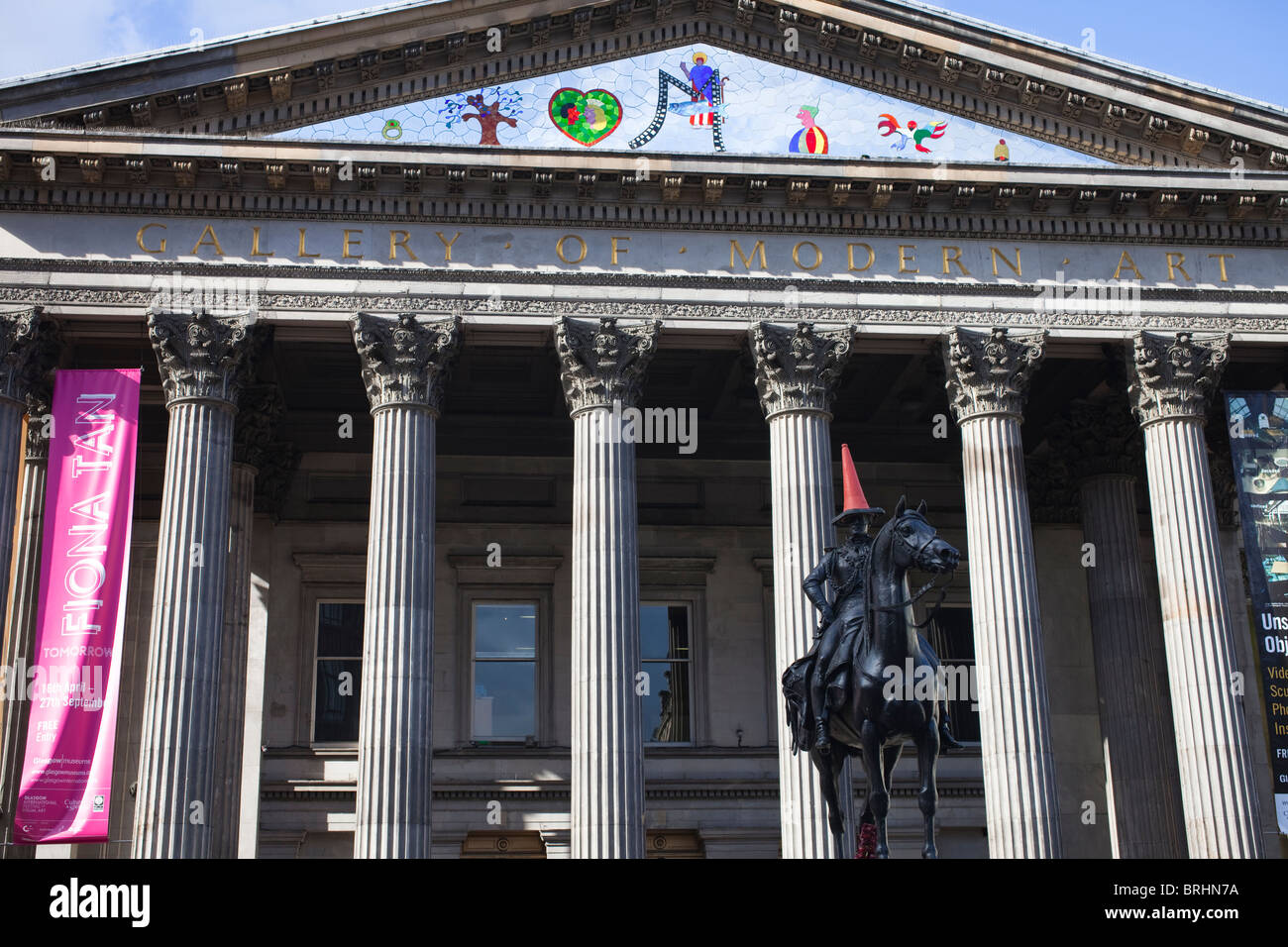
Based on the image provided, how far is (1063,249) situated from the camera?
25.9 metres

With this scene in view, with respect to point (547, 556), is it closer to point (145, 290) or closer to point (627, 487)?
point (627, 487)

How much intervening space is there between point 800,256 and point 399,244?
649cm

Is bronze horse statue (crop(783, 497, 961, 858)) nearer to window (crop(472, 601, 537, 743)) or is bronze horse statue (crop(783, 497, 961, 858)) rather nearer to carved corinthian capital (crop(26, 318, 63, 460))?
carved corinthian capital (crop(26, 318, 63, 460))

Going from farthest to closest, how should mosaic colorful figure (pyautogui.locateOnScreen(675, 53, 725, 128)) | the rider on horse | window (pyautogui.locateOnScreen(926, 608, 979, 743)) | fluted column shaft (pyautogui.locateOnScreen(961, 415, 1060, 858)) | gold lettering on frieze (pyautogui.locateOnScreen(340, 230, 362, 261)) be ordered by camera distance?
window (pyautogui.locateOnScreen(926, 608, 979, 743)), mosaic colorful figure (pyautogui.locateOnScreen(675, 53, 725, 128)), gold lettering on frieze (pyautogui.locateOnScreen(340, 230, 362, 261)), fluted column shaft (pyautogui.locateOnScreen(961, 415, 1060, 858)), the rider on horse

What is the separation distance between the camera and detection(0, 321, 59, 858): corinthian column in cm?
2414

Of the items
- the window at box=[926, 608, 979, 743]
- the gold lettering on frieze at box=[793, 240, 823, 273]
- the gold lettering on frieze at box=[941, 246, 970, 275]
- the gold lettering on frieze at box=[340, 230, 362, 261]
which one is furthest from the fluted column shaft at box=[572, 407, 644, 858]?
the window at box=[926, 608, 979, 743]

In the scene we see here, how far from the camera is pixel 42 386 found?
80.9 feet

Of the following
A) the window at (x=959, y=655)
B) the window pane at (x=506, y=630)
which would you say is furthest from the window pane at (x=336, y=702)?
the window at (x=959, y=655)

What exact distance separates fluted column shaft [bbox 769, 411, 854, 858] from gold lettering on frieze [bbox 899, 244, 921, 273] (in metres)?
3.03

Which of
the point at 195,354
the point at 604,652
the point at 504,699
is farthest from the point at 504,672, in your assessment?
the point at 195,354

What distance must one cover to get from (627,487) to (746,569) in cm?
756

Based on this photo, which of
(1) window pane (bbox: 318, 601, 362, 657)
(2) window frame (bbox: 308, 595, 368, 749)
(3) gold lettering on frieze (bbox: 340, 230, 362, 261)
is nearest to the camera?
(3) gold lettering on frieze (bbox: 340, 230, 362, 261)

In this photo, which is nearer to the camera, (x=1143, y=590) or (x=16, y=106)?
(x=16, y=106)
